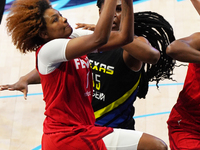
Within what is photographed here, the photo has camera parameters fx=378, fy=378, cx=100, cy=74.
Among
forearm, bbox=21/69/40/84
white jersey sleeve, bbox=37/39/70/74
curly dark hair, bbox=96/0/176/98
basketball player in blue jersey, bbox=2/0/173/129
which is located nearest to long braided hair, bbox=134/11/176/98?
curly dark hair, bbox=96/0/176/98

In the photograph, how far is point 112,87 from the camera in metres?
2.41

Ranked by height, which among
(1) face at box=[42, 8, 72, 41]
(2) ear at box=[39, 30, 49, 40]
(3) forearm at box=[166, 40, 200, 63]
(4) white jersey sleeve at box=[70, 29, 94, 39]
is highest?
(1) face at box=[42, 8, 72, 41]

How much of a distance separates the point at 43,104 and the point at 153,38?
1658 millimetres

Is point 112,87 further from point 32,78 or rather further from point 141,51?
point 32,78

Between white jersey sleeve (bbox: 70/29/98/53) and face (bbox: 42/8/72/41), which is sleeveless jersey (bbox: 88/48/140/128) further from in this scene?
face (bbox: 42/8/72/41)

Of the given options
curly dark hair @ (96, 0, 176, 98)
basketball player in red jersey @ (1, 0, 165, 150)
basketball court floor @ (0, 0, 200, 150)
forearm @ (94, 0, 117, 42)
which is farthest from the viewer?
basketball court floor @ (0, 0, 200, 150)

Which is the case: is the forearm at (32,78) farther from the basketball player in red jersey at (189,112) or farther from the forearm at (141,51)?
the basketball player in red jersey at (189,112)

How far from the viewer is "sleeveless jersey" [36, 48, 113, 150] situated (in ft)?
6.18

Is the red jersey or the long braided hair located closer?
the red jersey

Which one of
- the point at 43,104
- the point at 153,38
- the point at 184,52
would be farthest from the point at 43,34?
the point at 43,104

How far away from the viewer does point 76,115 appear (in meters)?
1.93

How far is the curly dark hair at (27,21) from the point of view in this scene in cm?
188

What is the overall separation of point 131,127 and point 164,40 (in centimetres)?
68

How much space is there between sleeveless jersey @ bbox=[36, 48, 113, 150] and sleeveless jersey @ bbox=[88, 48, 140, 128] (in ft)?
1.44
